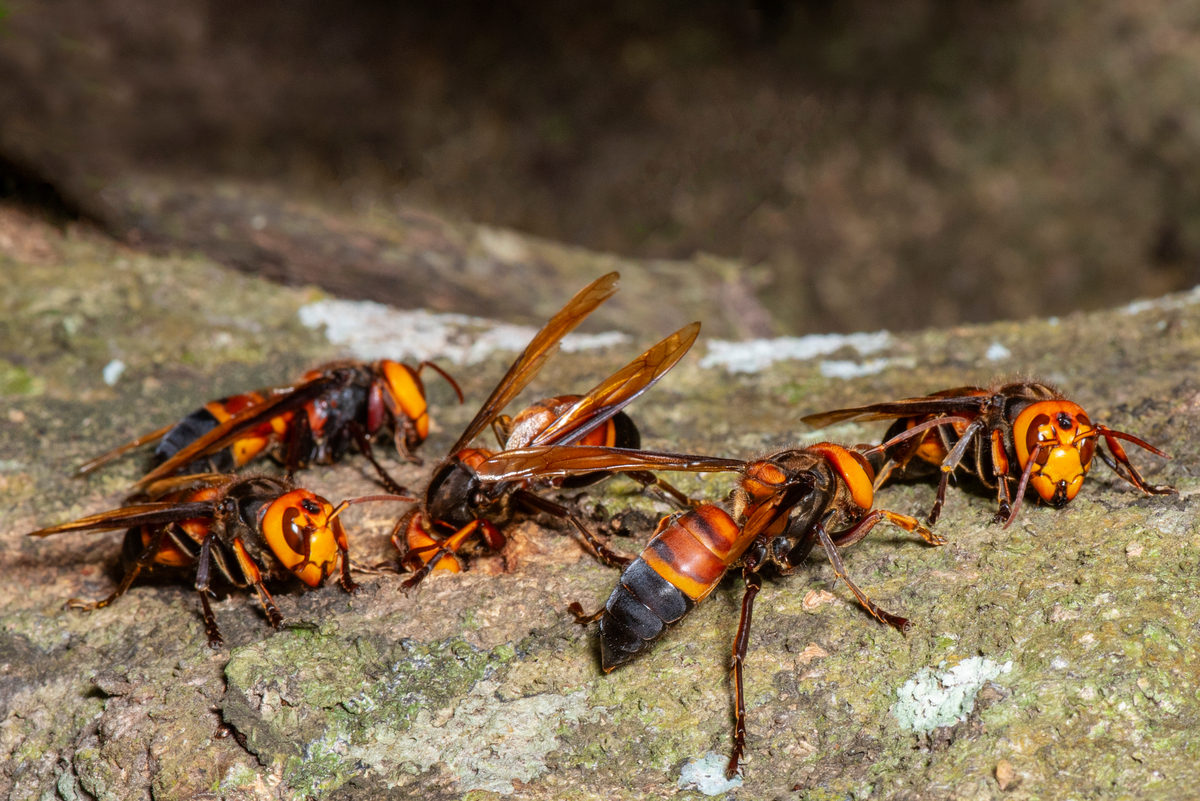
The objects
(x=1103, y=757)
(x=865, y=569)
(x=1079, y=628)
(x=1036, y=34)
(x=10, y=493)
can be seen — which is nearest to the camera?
(x=1103, y=757)

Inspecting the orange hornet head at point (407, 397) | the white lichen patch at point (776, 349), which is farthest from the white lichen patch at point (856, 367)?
the orange hornet head at point (407, 397)

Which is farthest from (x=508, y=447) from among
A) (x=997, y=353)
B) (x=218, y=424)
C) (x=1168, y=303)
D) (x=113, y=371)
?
(x=1168, y=303)

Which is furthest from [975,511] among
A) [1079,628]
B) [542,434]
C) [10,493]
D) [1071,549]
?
[10,493]

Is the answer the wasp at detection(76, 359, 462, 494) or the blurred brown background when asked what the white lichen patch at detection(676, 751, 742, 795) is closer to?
the wasp at detection(76, 359, 462, 494)

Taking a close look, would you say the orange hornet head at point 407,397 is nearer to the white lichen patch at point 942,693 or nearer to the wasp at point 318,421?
the wasp at point 318,421

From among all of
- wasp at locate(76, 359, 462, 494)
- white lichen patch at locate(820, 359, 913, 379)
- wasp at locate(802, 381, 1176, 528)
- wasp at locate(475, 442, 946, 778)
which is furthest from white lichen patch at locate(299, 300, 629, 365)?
wasp at locate(802, 381, 1176, 528)

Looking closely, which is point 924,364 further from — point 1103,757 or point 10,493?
point 10,493
